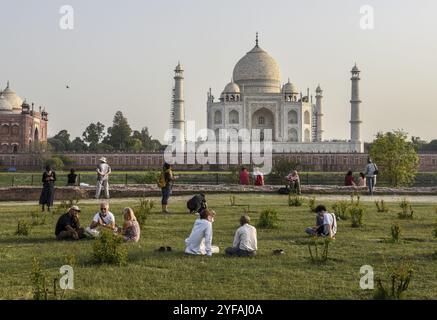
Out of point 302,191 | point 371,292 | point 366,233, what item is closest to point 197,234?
point 371,292

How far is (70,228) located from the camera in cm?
845

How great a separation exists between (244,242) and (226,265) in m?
0.58

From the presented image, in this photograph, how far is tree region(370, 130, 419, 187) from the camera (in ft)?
86.9

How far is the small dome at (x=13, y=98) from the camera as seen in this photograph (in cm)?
6125

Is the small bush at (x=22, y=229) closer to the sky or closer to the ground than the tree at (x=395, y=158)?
closer to the ground

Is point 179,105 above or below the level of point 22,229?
above

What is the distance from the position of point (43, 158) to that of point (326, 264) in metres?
40.1

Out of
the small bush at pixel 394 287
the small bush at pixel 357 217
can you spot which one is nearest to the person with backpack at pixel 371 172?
the small bush at pixel 357 217

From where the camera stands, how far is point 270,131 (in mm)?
54000

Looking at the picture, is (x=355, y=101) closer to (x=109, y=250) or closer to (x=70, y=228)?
(x=70, y=228)

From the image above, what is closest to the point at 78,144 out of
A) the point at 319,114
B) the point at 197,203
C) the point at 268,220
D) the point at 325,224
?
the point at 319,114

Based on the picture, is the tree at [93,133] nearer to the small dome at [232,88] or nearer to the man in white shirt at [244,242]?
the small dome at [232,88]

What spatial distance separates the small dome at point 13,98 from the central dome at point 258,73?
21933 mm
